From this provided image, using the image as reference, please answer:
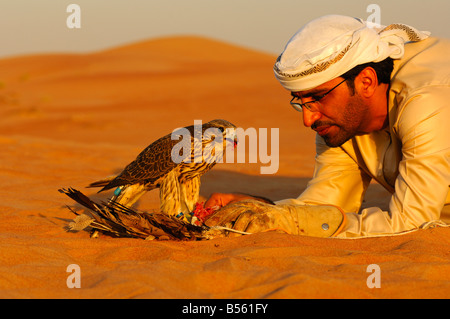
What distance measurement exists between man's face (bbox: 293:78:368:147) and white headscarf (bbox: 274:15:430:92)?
0.12m

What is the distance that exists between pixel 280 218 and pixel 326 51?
1023mm

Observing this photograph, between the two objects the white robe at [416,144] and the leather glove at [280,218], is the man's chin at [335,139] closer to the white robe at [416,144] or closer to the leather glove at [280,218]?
the white robe at [416,144]

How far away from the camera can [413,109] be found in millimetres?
3588

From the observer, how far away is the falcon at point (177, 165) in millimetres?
4543

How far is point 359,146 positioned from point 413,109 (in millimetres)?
781

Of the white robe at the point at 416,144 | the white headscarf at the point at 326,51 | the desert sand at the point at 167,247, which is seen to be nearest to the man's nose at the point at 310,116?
the white headscarf at the point at 326,51

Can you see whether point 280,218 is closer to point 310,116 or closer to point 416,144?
point 310,116

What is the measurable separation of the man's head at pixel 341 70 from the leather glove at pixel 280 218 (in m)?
0.57

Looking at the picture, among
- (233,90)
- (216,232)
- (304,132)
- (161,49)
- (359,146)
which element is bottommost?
(216,232)

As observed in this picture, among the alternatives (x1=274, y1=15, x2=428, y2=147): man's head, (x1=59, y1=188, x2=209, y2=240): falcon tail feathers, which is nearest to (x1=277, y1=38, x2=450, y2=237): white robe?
(x1=274, y1=15, x2=428, y2=147): man's head

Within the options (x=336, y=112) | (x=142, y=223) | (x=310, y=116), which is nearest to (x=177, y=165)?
(x=142, y=223)

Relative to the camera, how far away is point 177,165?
4.58 m

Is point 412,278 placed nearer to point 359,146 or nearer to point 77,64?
point 359,146
